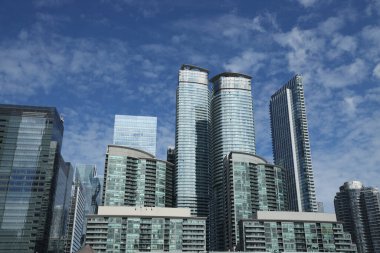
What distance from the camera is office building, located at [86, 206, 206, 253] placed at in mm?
164875

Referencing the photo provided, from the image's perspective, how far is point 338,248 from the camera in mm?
174000

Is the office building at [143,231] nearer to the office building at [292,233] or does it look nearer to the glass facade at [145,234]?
the glass facade at [145,234]

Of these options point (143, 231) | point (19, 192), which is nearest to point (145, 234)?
point (143, 231)

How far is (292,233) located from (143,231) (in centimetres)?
6284

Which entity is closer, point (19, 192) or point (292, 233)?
point (292, 233)

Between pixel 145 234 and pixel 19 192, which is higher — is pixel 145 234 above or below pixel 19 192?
below

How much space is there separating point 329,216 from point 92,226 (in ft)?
337

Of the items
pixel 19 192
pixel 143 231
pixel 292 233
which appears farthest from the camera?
pixel 19 192

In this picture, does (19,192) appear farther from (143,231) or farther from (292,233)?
(292,233)

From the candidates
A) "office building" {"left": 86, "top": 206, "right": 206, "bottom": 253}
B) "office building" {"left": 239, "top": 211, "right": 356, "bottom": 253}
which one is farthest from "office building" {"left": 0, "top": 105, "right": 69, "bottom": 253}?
"office building" {"left": 239, "top": 211, "right": 356, "bottom": 253}

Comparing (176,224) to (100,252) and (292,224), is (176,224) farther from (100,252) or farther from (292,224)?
(292,224)

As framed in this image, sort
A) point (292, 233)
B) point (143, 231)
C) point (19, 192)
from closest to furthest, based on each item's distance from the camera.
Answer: point (143, 231), point (292, 233), point (19, 192)

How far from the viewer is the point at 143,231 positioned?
168m

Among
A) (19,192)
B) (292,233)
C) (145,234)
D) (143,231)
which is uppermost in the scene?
(19,192)
